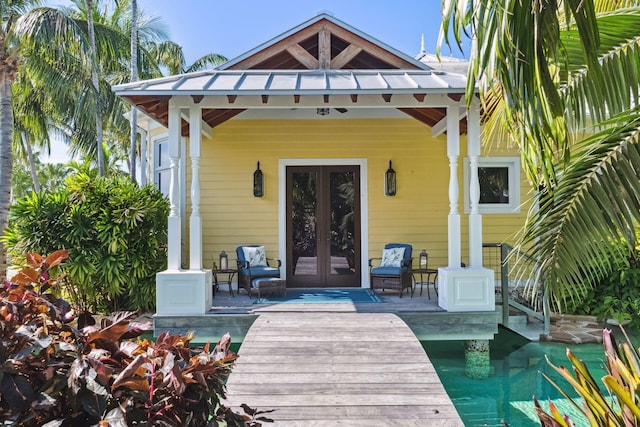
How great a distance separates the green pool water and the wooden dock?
1103 millimetres

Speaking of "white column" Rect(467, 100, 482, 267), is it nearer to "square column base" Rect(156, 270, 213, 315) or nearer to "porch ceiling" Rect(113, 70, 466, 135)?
"porch ceiling" Rect(113, 70, 466, 135)

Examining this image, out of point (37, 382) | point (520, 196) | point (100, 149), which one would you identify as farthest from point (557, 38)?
point (100, 149)

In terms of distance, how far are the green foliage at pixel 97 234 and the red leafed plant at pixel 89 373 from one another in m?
5.55

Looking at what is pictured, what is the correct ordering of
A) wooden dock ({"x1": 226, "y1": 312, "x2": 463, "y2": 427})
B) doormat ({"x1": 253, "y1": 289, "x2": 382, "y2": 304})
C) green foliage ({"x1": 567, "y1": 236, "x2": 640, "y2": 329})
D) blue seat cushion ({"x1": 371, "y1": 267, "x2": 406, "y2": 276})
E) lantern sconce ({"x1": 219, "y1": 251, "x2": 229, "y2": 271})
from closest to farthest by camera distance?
wooden dock ({"x1": 226, "y1": 312, "x2": 463, "y2": 427}), doormat ({"x1": 253, "y1": 289, "x2": 382, "y2": 304}), green foliage ({"x1": 567, "y1": 236, "x2": 640, "y2": 329}), blue seat cushion ({"x1": 371, "y1": 267, "x2": 406, "y2": 276}), lantern sconce ({"x1": 219, "y1": 251, "x2": 229, "y2": 271})

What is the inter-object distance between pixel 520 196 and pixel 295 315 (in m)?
5.16

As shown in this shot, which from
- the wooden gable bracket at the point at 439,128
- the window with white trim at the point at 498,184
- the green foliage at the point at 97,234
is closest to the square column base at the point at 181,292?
the green foliage at the point at 97,234

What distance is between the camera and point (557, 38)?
1.68 m

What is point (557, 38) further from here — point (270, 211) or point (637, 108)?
point (270, 211)

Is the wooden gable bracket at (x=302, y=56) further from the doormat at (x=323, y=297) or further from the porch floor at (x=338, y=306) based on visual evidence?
the porch floor at (x=338, y=306)

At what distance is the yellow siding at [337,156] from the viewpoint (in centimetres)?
778

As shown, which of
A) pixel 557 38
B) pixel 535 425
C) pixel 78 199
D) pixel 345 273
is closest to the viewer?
pixel 557 38

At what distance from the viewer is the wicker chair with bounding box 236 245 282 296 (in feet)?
22.1

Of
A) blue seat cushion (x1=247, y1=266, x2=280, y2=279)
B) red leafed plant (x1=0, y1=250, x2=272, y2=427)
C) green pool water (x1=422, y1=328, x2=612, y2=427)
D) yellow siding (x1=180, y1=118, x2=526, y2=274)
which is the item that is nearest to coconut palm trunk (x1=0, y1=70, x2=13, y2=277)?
yellow siding (x1=180, y1=118, x2=526, y2=274)

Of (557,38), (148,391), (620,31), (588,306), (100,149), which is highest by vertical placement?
(100,149)
